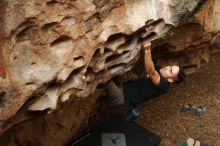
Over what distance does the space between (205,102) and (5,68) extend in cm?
283

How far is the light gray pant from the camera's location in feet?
11.7

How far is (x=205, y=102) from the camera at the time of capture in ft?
15.3

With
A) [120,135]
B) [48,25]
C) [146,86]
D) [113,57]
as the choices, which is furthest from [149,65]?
[48,25]

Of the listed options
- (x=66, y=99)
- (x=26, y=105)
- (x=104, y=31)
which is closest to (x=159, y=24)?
(x=104, y=31)

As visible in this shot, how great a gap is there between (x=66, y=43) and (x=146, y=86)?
1309mm

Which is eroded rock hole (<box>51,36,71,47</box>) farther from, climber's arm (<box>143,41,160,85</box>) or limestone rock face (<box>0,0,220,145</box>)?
climber's arm (<box>143,41,160,85</box>)

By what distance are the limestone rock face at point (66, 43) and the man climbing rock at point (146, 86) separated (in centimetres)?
26

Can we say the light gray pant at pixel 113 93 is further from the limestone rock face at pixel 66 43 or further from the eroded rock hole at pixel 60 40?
the eroded rock hole at pixel 60 40

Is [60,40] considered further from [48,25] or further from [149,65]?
[149,65]

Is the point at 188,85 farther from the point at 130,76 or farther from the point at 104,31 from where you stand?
the point at 104,31

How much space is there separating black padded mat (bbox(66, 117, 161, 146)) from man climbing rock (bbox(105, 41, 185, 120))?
23 centimetres

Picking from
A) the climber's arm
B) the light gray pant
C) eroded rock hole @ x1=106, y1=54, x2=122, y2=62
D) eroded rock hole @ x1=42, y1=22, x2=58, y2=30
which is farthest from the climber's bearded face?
eroded rock hole @ x1=42, y1=22, x2=58, y2=30

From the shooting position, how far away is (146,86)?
3.84 meters

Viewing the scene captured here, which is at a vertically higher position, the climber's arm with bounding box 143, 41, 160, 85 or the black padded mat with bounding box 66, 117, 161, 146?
the climber's arm with bounding box 143, 41, 160, 85
